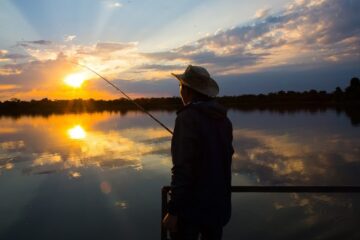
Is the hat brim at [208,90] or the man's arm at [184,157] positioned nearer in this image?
the man's arm at [184,157]

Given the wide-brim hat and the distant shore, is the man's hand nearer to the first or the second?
the wide-brim hat

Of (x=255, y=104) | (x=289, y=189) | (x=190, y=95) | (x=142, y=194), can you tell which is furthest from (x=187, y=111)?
(x=255, y=104)

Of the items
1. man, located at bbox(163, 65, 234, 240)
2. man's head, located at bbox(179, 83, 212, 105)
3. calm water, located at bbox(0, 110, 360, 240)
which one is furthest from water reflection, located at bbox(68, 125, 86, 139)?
man, located at bbox(163, 65, 234, 240)

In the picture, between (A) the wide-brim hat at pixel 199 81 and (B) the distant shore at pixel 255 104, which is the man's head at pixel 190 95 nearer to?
(A) the wide-brim hat at pixel 199 81

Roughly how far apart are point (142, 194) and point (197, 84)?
902cm

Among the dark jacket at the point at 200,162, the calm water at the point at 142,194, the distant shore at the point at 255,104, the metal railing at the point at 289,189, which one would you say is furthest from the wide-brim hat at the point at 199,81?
the distant shore at the point at 255,104

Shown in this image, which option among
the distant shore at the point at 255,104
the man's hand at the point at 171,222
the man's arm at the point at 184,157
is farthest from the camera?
the distant shore at the point at 255,104

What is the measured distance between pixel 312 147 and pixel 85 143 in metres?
14.0

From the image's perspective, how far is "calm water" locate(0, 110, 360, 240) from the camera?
865cm

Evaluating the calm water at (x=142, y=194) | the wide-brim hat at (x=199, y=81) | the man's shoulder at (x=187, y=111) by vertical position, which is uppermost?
the wide-brim hat at (x=199, y=81)

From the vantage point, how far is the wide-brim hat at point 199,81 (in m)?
2.77

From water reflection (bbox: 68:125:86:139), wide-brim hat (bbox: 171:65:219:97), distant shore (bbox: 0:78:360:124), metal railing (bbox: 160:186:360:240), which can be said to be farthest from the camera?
distant shore (bbox: 0:78:360:124)

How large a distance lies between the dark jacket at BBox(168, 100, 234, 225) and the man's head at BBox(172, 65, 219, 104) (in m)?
0.12

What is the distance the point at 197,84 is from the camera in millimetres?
2773
